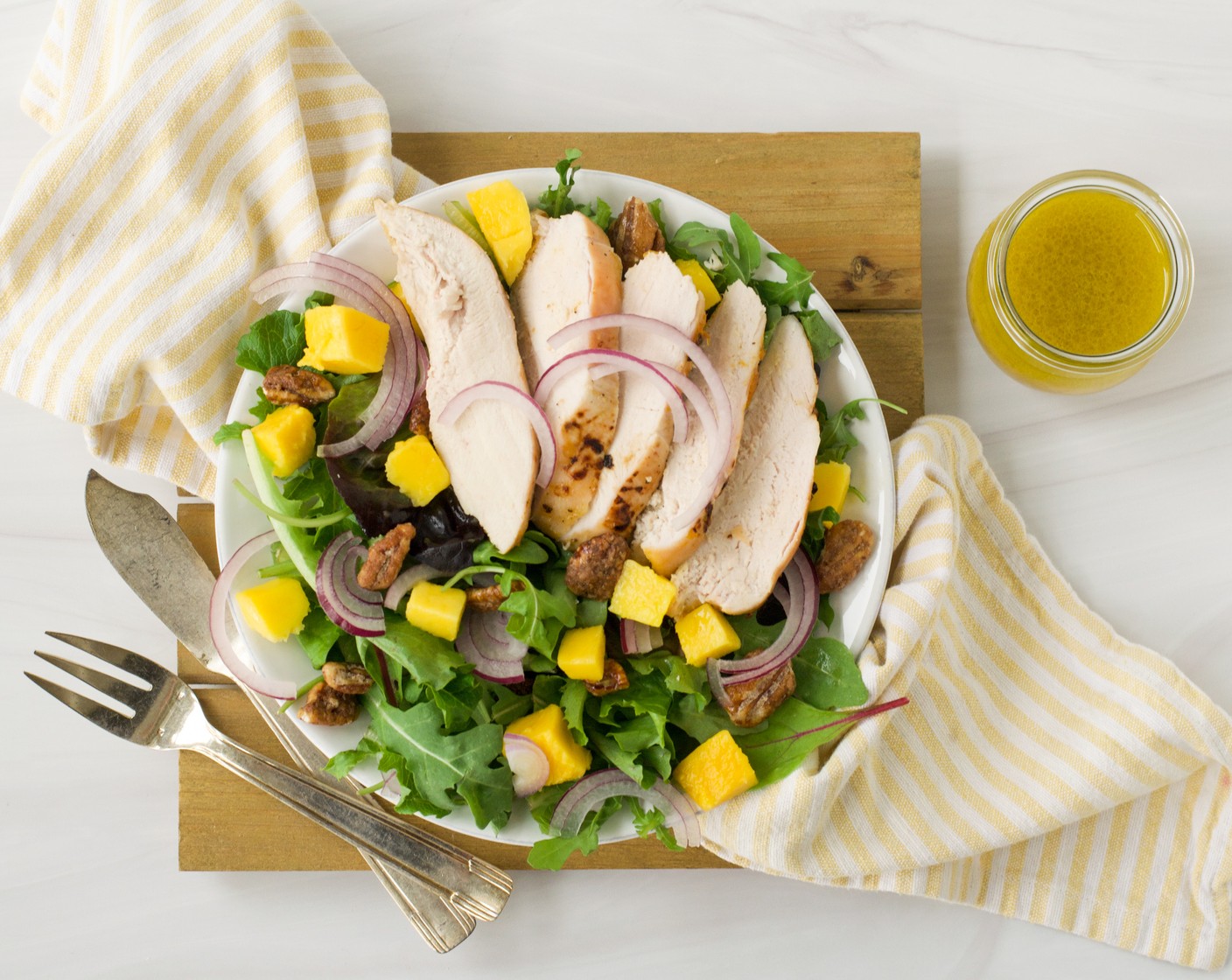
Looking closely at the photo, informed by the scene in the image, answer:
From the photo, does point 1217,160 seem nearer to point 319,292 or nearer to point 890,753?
point 890,753

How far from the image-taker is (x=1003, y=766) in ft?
8.74

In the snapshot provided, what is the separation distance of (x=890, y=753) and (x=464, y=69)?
2.40 m

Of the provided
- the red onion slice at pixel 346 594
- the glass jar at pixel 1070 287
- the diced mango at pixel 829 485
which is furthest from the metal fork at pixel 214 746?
the glass jar at pixel 1070 287

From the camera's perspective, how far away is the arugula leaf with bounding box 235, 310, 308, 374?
2.40 meters

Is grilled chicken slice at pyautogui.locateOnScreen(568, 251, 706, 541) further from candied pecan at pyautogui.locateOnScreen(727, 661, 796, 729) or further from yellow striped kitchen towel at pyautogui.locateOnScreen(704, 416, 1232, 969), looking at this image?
yellow striped kitchen towel at pyautogui.locateOnScreen(704, 416, 1232, 969)

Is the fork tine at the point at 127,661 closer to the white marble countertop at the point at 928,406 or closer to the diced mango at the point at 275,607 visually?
the white marble countertop at the point at 928,406

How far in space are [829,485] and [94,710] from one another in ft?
6.95

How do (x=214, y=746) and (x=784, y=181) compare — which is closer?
(x=214, y=746)

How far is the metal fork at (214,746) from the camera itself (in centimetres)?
259

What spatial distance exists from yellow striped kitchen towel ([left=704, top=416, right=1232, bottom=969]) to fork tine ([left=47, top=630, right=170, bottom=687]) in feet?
5.25

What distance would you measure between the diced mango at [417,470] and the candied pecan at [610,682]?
0.61m

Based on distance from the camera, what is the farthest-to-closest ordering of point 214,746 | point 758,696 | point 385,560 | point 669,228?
point 214,746 → point 669,228 → point 758,696 → point 385,560

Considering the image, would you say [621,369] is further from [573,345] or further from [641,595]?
[641,595]

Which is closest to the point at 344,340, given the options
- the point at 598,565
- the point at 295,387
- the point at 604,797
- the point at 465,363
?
the point at 295,387
